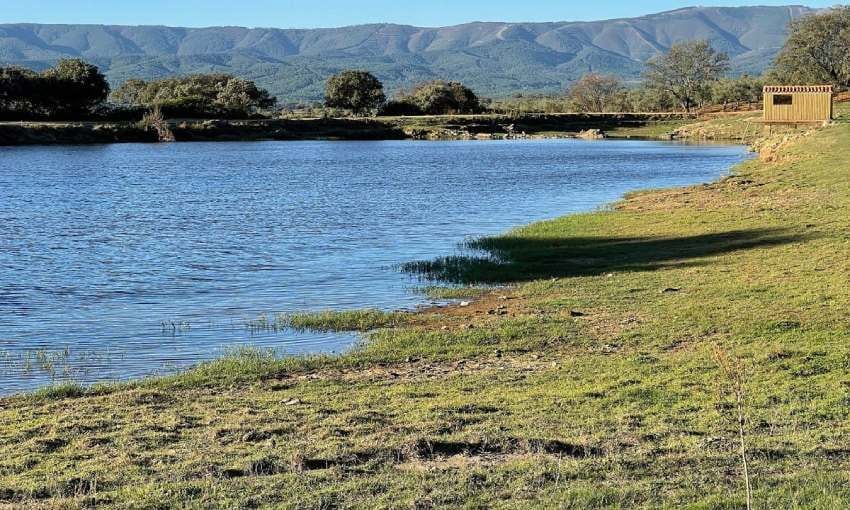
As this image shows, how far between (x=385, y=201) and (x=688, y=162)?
2624 centimetres

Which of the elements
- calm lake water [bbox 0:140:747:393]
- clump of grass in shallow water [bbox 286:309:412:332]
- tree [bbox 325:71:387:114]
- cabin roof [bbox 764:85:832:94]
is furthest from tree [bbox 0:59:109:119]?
clump of grass in shallow water [bbox 286:309:412:332]

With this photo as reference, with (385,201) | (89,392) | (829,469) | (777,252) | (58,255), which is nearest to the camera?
(829,469)

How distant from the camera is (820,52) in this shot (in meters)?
110

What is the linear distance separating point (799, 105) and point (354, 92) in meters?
68.6

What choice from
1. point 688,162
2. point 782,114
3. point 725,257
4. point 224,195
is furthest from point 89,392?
point 782,114

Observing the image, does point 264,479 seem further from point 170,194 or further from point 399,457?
point 170,194

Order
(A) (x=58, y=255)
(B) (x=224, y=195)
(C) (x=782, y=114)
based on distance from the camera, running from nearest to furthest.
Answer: (A) (x=58, y=255) < (B) (x=224, y=195) < (C) (x=782, y=114)

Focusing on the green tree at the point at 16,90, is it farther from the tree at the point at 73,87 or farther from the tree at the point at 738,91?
the tree at the point at 738,91

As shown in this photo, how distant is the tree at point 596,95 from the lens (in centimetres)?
14762

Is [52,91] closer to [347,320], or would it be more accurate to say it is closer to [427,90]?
[427,90]

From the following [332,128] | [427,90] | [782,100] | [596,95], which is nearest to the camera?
[782,100]

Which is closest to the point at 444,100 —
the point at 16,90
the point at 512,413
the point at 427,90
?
the point at 427,90

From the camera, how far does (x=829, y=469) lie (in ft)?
25.5

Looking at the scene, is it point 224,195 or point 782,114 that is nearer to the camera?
point 224,195
